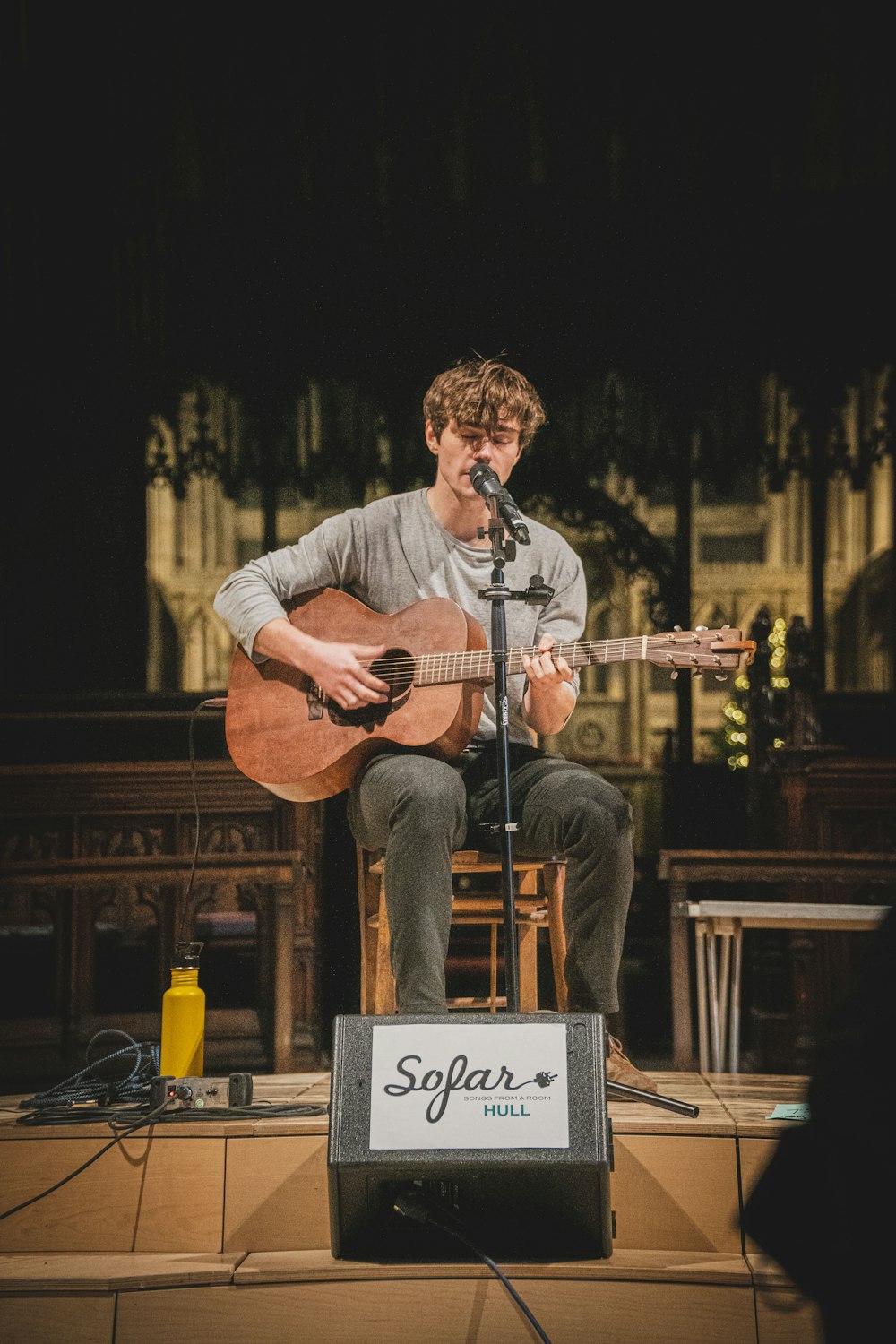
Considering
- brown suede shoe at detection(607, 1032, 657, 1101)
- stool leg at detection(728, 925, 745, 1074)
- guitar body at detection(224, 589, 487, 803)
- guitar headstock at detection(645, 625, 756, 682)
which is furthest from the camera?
stool leg at detection(728, 925, 745, 1074)

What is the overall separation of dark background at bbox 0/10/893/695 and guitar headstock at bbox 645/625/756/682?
123 inches

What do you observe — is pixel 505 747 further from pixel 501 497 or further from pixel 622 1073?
pixel 622 1073

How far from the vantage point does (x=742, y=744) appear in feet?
21.6

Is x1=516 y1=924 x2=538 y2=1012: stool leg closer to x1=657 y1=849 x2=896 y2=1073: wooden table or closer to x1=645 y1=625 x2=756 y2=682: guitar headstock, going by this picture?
x1=657 y1=849 x2=896 y2=1073: wooden table

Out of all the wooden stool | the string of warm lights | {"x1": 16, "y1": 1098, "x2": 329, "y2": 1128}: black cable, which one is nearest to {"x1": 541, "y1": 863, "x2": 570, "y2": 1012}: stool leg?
the wooden stool

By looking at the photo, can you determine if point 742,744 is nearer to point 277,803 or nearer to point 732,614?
point 732,614

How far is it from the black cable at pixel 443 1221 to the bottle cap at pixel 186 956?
3.37 feet

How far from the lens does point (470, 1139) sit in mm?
2033

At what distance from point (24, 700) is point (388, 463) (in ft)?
7.32

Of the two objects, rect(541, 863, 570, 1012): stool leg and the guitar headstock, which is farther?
rect(541, 863, 570, 1012): stool leg

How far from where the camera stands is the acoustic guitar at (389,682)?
9.13ft

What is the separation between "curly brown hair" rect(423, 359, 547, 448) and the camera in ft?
9.79

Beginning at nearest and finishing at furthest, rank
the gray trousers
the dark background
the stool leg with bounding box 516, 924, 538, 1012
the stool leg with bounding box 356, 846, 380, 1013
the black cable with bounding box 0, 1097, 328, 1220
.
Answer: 1. the black cable with bounding box 0, 1097, 328, 1220
2. the gray trousers
3. the stool leg with bounding box 356, 846, 380, 1013
4. the stool leg with bounding box 516, 924, 538, 1012
5. the dark background

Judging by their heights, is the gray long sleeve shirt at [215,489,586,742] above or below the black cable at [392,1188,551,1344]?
above
